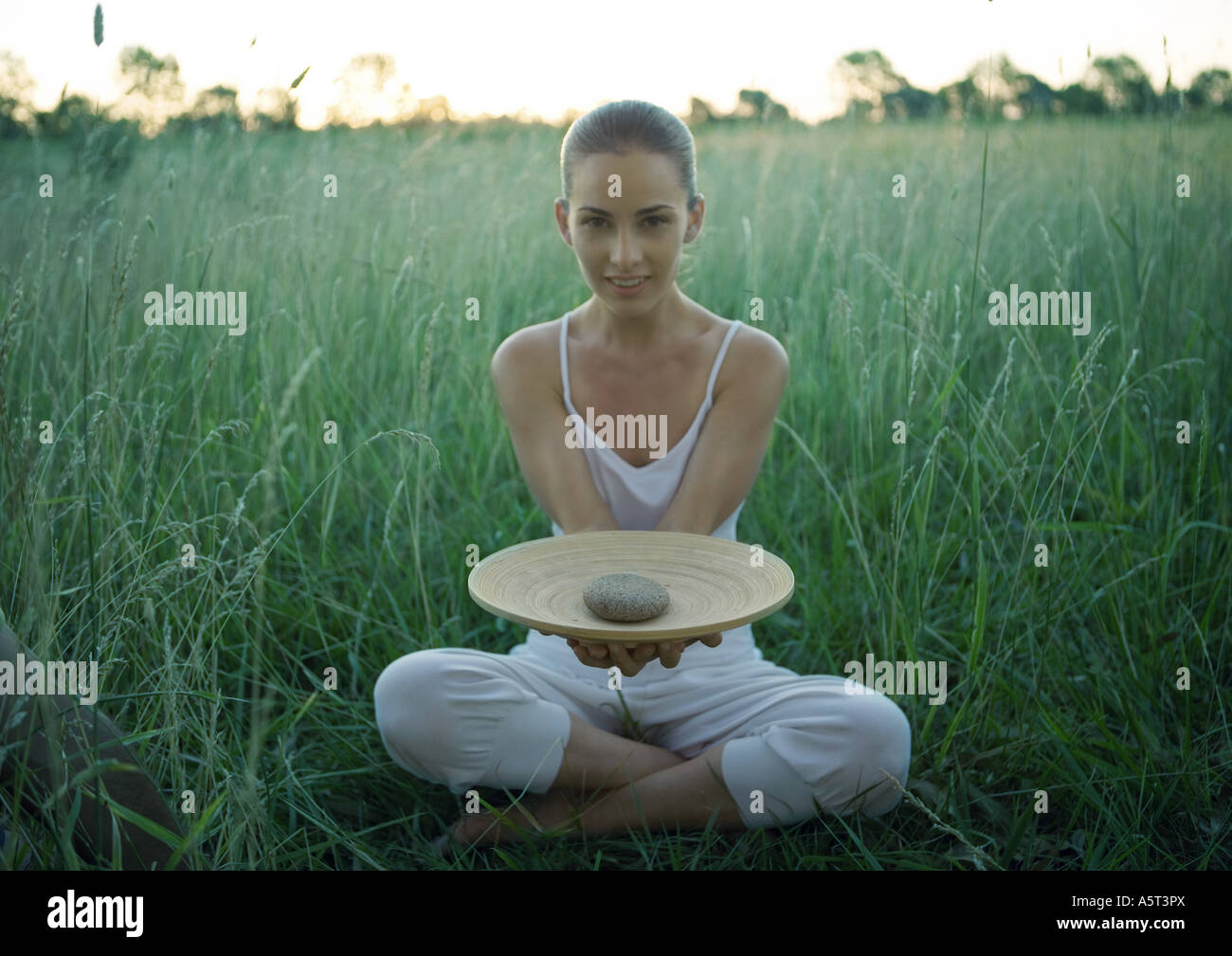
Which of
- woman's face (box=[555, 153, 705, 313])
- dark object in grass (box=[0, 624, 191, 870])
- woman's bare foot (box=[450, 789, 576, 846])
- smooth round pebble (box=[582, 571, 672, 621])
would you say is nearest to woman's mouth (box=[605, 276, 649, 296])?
woman's face (box=[555, 153, 705, 313])

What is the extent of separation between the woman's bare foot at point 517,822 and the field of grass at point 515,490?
0.04 meters

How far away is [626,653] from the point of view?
148 cm

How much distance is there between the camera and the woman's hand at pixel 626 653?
148 cm

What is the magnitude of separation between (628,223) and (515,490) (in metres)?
1.04

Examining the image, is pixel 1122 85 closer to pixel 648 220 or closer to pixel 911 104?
pixel 648 220

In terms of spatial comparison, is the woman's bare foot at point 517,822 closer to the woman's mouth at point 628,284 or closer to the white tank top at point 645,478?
the white tank top at point 645,478

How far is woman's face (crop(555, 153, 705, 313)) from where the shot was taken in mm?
1740

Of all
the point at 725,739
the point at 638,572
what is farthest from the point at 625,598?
the point at 725,739

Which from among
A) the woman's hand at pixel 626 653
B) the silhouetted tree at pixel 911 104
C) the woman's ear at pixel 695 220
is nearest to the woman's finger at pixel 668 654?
the woman's hand at pixel 626 653

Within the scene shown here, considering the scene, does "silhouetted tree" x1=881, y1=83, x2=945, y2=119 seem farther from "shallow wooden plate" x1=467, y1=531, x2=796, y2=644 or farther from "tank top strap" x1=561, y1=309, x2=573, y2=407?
"shallow wooden plate" x1=467, y1=531, x2=796, y2=644
